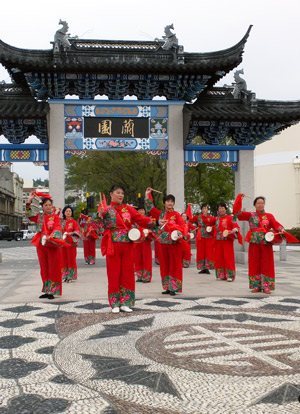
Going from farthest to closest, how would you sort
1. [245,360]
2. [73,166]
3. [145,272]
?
[73,166]
[145,272]
[245,360]

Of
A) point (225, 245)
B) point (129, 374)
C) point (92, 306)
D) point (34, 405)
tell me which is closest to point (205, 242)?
point (225, 245)

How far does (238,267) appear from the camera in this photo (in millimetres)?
12664

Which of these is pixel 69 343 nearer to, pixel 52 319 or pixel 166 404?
pixel 52 319

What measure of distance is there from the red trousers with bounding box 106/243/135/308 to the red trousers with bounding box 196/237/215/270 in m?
5.45

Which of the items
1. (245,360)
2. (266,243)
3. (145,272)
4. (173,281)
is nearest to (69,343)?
(245,360)

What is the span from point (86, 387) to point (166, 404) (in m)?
0.65

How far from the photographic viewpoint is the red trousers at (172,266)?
762 cm

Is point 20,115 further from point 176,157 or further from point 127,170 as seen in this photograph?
point 127,170

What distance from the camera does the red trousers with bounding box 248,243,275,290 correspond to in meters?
7.78

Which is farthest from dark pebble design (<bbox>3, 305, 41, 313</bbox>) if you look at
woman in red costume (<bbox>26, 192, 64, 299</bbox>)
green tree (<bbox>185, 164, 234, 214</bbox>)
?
green tree (<bbox>185, 164, 234, 214</bbox>)

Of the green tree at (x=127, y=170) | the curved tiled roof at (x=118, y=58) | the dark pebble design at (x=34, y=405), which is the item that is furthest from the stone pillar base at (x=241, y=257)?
the green tree at (x=127, y=170)

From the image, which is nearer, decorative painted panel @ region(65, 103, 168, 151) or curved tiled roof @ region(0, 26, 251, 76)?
curved tiled roof @ region(0, 26, 251, 76)

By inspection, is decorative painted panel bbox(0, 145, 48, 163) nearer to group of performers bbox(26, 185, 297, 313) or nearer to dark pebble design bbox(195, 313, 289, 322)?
group of performers bbox(26, 185, 297, 313)

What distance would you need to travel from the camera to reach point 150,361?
3818 mm
